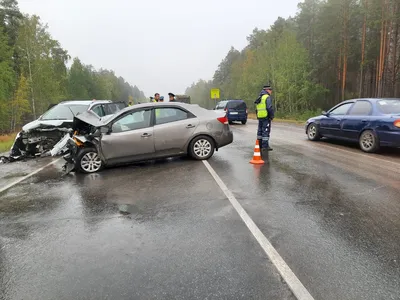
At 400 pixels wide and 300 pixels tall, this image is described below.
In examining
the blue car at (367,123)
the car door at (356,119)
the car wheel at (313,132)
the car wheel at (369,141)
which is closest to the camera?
the blue car at (367,123)

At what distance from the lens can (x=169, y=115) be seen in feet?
26.5

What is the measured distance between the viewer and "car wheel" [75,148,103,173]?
745 centimetres

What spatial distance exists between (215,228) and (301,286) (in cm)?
145

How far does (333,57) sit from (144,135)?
37836mm

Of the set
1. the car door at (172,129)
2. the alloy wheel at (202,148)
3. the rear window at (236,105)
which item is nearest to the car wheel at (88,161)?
the car door at (172,129)

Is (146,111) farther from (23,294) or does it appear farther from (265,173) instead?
(23,294)

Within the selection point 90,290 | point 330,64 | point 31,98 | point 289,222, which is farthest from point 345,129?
point 330,64

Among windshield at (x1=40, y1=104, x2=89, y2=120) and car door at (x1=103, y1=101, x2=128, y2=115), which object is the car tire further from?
car door at (x1=103, y1=101, x2=128, y2=115)

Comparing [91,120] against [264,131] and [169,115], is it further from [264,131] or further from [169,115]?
[264,131]

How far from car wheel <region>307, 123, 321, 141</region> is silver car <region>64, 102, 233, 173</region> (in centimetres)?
493

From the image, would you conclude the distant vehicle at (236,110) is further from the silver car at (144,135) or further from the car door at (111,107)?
the silver car at (144,135)

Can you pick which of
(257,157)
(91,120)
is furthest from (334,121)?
(91,120)

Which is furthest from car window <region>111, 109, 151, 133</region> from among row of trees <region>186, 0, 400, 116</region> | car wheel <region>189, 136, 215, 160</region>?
row of trees <region>186, 0, 400, 116</region>

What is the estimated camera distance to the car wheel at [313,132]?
Answer: 1186cm
